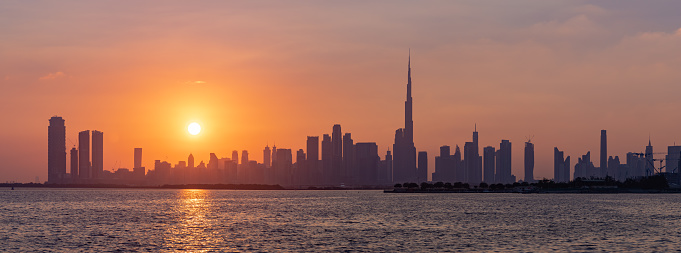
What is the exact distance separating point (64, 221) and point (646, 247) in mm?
101162

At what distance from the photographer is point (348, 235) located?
105562 millimetres

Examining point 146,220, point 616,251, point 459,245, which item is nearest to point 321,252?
point 459,245

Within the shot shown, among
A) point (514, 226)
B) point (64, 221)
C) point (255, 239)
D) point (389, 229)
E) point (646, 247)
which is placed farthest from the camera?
point (64, 221)

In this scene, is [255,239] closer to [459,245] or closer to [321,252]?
[321,252]

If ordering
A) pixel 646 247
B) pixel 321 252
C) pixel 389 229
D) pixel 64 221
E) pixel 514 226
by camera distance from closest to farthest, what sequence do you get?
pixel 321 252 → pixel 646 247 → pixel 389 229 → pixel 514 226 → pixel 64 221

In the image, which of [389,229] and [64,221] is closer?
[389,229]

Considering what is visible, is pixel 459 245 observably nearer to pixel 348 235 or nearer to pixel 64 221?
pixel 348 235

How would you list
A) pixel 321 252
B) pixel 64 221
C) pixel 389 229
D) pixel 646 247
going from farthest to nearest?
pixel 64 221
pixel 389 229
pixel 646 247
pixel 321 252

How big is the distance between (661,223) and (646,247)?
47.5 metres

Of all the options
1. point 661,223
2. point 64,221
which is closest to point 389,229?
point 661,223

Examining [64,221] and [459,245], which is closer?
[459,245]

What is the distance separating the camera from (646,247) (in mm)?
90125

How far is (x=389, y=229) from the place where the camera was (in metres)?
117

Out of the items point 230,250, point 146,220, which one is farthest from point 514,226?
point 146,220
